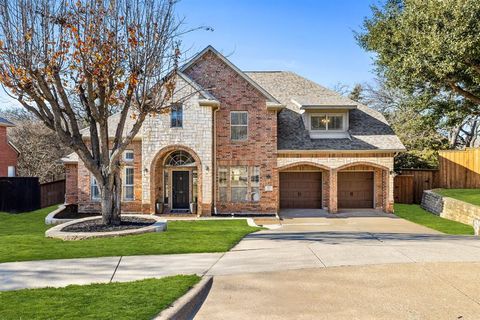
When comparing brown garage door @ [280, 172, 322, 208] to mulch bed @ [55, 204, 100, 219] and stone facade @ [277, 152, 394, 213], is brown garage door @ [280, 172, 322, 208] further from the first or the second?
mulch bed @ [55, 204, 100, 219]

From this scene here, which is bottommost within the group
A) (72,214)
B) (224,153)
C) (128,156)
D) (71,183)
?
(72,214)

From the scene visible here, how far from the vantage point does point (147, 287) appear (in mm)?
5754

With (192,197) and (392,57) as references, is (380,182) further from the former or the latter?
(192,197)

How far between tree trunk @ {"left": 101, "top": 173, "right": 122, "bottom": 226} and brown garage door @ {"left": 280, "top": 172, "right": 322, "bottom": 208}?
436 inches

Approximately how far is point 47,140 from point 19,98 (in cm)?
2281

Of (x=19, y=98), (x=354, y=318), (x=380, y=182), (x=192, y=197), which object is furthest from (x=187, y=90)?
(x=354, y=318)

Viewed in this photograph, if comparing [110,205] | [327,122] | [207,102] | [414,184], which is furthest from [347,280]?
[414,184]

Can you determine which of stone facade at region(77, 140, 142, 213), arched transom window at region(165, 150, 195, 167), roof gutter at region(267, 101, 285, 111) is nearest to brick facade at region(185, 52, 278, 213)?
roof gutter at region(267, 101, 285, 111)

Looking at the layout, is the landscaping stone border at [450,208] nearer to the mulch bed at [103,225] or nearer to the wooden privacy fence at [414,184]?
the wooden privacy fence at [414,184]

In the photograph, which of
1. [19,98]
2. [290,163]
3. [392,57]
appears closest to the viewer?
[19,98]

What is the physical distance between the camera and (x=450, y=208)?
18.3 meters

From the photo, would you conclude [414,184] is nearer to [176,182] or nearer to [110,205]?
[176,182]

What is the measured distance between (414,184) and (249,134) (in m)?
12.1

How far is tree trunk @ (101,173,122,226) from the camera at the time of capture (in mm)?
11625
